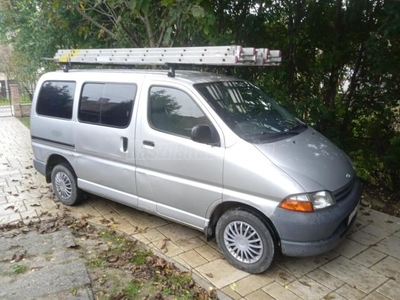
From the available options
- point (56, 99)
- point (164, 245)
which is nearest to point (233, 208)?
point (164, 245)

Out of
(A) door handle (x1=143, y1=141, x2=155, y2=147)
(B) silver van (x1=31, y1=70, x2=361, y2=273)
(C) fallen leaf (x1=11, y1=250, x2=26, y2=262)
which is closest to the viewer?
(B) silver van (x1=31, y1=70, x2=361, y2=273)

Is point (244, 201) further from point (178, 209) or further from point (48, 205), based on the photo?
point (48, 205)

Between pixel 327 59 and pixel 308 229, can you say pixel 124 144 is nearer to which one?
pixel 308 229

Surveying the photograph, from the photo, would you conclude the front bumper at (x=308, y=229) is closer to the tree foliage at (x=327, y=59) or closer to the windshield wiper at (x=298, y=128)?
the windshield wiper at (x=298, y=128)

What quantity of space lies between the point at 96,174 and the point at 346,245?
327cm

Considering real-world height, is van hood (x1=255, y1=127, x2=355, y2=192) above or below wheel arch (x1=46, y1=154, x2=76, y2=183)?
above

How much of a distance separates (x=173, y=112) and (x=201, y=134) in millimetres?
597

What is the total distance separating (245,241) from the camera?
327 cm

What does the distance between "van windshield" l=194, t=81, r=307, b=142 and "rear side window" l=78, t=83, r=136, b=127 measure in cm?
96

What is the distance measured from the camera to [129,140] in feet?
12.7

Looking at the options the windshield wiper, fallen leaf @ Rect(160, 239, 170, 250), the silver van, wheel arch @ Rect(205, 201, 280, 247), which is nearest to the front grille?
the silver van

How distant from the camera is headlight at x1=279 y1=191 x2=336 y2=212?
290cm

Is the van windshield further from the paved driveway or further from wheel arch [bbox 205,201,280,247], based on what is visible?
the paved driveway

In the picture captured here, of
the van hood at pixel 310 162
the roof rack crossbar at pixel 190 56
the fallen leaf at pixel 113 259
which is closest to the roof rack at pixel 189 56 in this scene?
the roof rack crossbar at pixel 190 56
